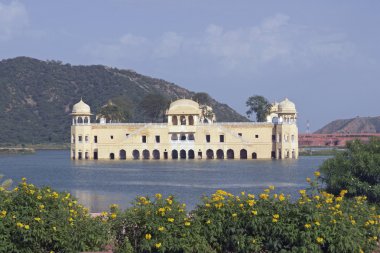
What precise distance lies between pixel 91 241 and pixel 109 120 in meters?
60.7

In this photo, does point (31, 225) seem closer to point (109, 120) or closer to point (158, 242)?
point (158, 242)

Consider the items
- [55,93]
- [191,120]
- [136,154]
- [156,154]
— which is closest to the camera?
[191,120]

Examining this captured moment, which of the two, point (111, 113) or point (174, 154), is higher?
point (111, 113)

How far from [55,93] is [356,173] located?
306 ft

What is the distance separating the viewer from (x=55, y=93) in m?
109

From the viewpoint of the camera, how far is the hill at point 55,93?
322ft

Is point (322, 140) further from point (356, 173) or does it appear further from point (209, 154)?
point (356, 173)

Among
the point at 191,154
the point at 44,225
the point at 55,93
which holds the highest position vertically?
the point at 55,93

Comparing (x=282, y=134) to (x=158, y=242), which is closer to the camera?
(x=158, y=242)

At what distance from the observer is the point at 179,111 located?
6034 cm

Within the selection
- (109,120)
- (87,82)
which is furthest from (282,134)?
(87,82)

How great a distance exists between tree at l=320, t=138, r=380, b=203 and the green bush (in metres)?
8.56

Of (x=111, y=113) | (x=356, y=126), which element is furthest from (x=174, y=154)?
(x=356, y=126)

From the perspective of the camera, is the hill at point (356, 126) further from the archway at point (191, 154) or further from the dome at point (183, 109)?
the dome at point (183, 109)
